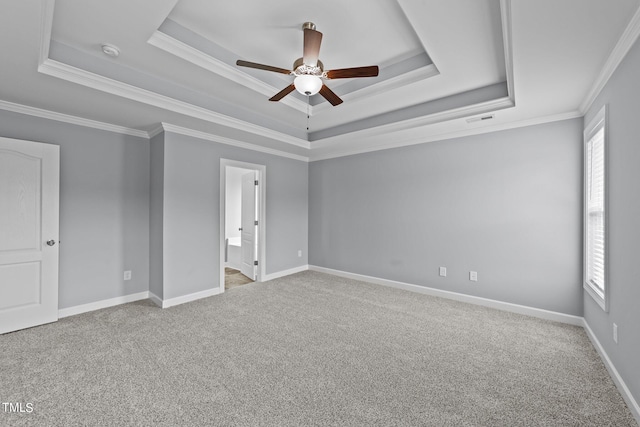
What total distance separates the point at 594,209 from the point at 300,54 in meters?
3.33

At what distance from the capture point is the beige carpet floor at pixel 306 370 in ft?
5.84

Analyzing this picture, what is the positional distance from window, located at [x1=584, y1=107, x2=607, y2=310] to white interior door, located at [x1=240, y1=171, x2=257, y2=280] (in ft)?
14.6

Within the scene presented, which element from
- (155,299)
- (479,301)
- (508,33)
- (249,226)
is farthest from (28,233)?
(479,301)

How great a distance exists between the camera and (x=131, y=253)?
154 inches

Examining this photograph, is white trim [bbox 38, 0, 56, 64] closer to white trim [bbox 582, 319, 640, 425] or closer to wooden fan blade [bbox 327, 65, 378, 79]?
wooden fan blade [bbox 327, 65, 378, 79]

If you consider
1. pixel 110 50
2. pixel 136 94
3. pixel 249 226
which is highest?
pixel 110 50

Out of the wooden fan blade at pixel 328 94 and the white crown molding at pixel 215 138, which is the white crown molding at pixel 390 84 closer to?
the wooden fan blade at pixel 328 94

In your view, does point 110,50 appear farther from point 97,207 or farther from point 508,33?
point 508,33

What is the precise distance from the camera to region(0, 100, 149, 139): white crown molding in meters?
2.99

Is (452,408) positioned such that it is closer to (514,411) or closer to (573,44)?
(514,411)

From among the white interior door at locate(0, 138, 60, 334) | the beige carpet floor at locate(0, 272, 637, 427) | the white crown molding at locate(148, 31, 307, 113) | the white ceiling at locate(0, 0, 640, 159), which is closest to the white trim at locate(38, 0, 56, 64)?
the white ceiling at locate(0, 0, 640, 159)

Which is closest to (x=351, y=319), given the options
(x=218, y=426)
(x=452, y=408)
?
(x=452, y=408)

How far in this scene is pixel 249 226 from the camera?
5.20 meters

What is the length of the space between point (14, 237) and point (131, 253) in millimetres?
1149
